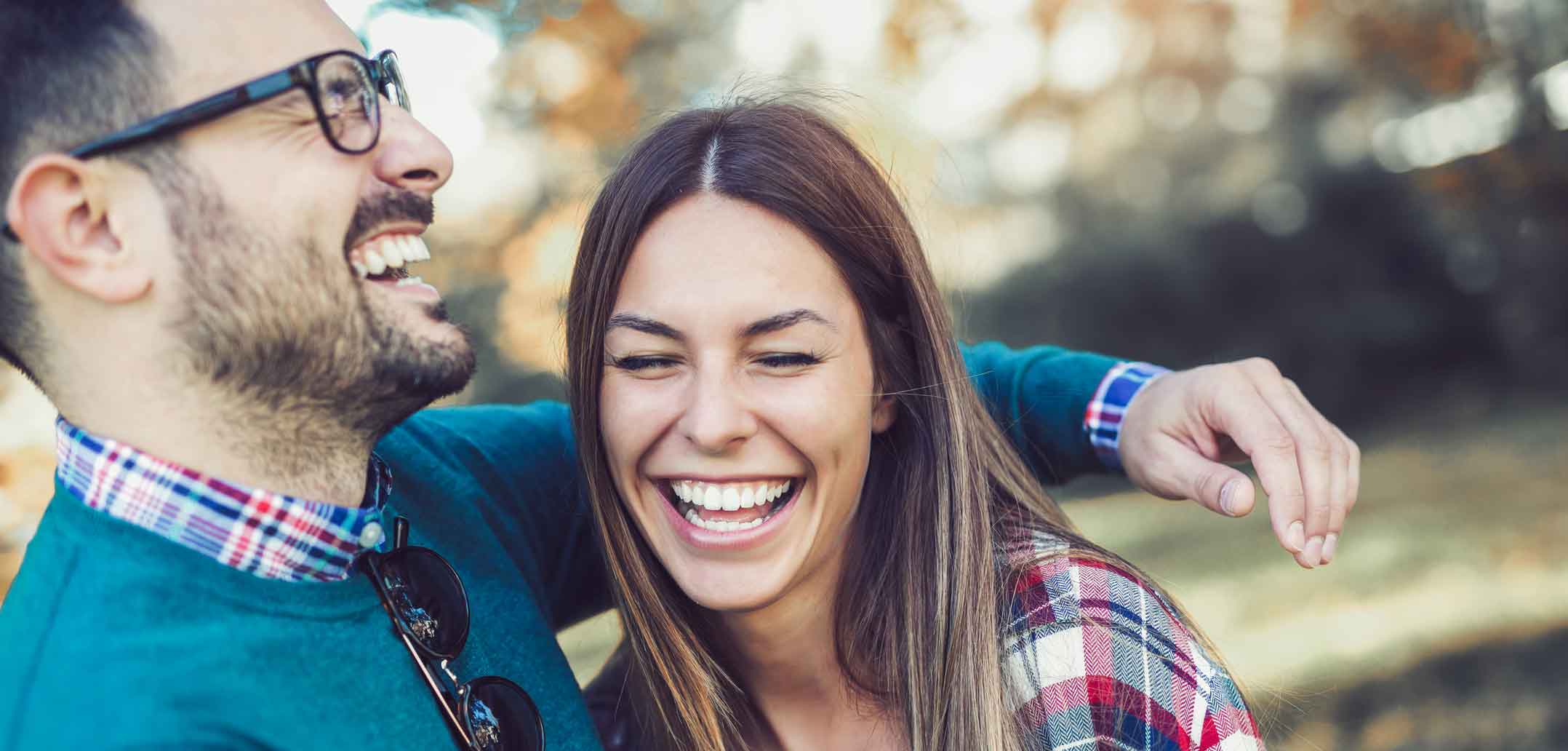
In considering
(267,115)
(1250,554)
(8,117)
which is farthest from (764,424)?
(1250,554)

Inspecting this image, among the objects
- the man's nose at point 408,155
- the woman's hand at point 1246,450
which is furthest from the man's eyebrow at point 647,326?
the woman's hand at point 1246,450

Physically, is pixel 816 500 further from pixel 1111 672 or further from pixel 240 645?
pixel 240 645

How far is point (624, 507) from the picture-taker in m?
2.06

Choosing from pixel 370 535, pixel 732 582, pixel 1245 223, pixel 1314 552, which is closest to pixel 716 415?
pixel 732 582

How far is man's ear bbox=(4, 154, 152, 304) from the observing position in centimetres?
147

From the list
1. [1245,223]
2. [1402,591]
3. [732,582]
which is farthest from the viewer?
[1245,223]

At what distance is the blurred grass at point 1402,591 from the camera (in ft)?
13.9

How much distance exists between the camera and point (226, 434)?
5.08ft

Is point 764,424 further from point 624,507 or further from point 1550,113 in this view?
point 1550,113

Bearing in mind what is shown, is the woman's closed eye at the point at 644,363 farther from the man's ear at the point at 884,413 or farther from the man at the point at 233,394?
the man's ear at the point at 884,413

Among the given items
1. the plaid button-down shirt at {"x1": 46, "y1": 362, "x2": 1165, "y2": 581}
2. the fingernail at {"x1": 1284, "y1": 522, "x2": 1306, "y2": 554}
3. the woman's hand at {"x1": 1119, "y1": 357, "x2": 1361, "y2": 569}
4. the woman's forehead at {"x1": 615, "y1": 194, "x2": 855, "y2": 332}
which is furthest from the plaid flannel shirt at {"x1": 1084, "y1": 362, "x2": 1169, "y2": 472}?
the plaid button-down shirt at {"x1": 46, "y1": 362, "x2": 1165, "y2": 581}

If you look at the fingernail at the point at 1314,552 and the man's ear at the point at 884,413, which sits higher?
the man's ear at the point at 884,413

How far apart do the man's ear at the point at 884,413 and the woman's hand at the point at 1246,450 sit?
15.7 inches

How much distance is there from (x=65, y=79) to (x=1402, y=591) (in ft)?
16.5
